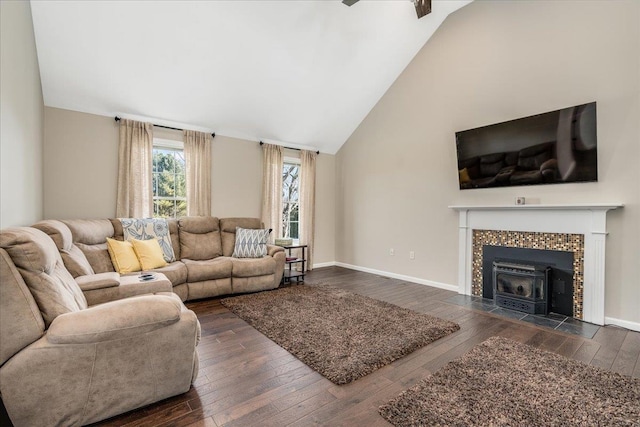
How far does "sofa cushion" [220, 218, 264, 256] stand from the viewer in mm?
4410

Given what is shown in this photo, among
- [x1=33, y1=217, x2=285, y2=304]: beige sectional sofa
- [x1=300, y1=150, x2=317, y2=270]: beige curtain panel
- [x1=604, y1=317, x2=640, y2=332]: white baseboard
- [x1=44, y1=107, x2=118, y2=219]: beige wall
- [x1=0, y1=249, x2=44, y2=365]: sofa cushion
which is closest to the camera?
[x1=0, y1=249, x2=44, y2=365]: sofa cushion

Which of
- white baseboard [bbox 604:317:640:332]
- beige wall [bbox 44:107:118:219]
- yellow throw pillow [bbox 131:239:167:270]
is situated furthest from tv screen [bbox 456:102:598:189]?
beige wall [bbox 44:107:118:219]

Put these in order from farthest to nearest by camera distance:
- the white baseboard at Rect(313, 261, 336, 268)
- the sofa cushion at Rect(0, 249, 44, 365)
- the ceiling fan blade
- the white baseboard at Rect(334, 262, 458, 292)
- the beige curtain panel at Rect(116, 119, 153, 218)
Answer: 1. the white baseboard at Rect(313, 261, 336, 268)
2. the white baseboard at Rect(334, 262, 458, 292)
3. the beige curtain panel at Rect(116, 119, 153, 218)
4. the ceiling fan blade
5. the sofa cushion at Rect(0, 249, 44, 365)

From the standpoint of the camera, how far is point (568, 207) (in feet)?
10.3

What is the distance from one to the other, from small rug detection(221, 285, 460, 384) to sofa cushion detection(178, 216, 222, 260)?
0.85m

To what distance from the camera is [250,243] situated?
4.33 metres

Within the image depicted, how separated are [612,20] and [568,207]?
6.37 ft

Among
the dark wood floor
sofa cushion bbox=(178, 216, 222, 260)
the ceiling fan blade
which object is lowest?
the dark wood floor

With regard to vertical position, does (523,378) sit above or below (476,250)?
below

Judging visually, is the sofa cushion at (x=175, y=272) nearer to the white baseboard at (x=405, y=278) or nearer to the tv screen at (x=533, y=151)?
the white baseboard at (x=405, y=278)

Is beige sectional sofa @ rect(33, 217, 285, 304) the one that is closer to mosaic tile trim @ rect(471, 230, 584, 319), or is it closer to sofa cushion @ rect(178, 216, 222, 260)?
sofa cushion @ rect(178, 216, 222, 260)

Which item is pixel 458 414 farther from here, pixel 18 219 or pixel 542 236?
pixel 18 219

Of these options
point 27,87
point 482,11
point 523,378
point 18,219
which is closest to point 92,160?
point 27,87

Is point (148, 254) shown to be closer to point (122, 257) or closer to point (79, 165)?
point (122, 257)
